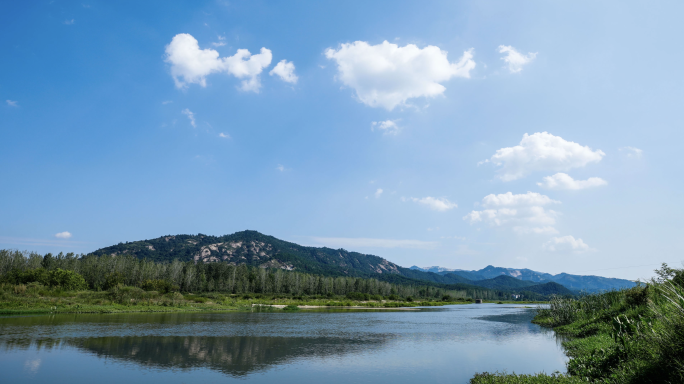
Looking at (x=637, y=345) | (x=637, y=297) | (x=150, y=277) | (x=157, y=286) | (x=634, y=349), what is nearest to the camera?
(x=634, y=349)

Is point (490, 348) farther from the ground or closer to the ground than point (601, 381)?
closer to the ground

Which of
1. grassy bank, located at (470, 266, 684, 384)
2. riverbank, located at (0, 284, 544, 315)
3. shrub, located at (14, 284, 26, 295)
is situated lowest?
riverbank, located at (0, 284, 544, 315)

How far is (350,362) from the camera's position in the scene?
72.6ft

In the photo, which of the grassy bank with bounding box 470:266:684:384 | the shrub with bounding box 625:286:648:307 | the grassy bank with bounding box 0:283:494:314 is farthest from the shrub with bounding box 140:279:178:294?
the shrub with bounding box 625:286:648:307

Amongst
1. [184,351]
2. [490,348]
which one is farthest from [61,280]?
[490,348]

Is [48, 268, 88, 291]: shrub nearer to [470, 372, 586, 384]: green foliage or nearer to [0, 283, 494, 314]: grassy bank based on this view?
[0, 283, 494, 314]: grassy bank

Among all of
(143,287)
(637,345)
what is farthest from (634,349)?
(143,287)

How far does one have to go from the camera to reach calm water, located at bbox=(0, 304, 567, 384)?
717 inches

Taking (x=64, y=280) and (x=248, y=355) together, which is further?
(x=64, y=280)

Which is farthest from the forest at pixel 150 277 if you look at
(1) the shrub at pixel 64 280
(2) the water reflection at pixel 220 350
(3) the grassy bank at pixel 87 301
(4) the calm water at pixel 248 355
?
(2) the water reflection at pixel 220 350

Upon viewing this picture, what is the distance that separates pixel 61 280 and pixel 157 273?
54389mm

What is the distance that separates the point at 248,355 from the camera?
77.9ft

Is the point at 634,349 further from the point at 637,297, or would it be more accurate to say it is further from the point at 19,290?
the point at 19,290

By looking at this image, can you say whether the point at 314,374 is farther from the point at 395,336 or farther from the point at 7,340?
the point at 7,340
